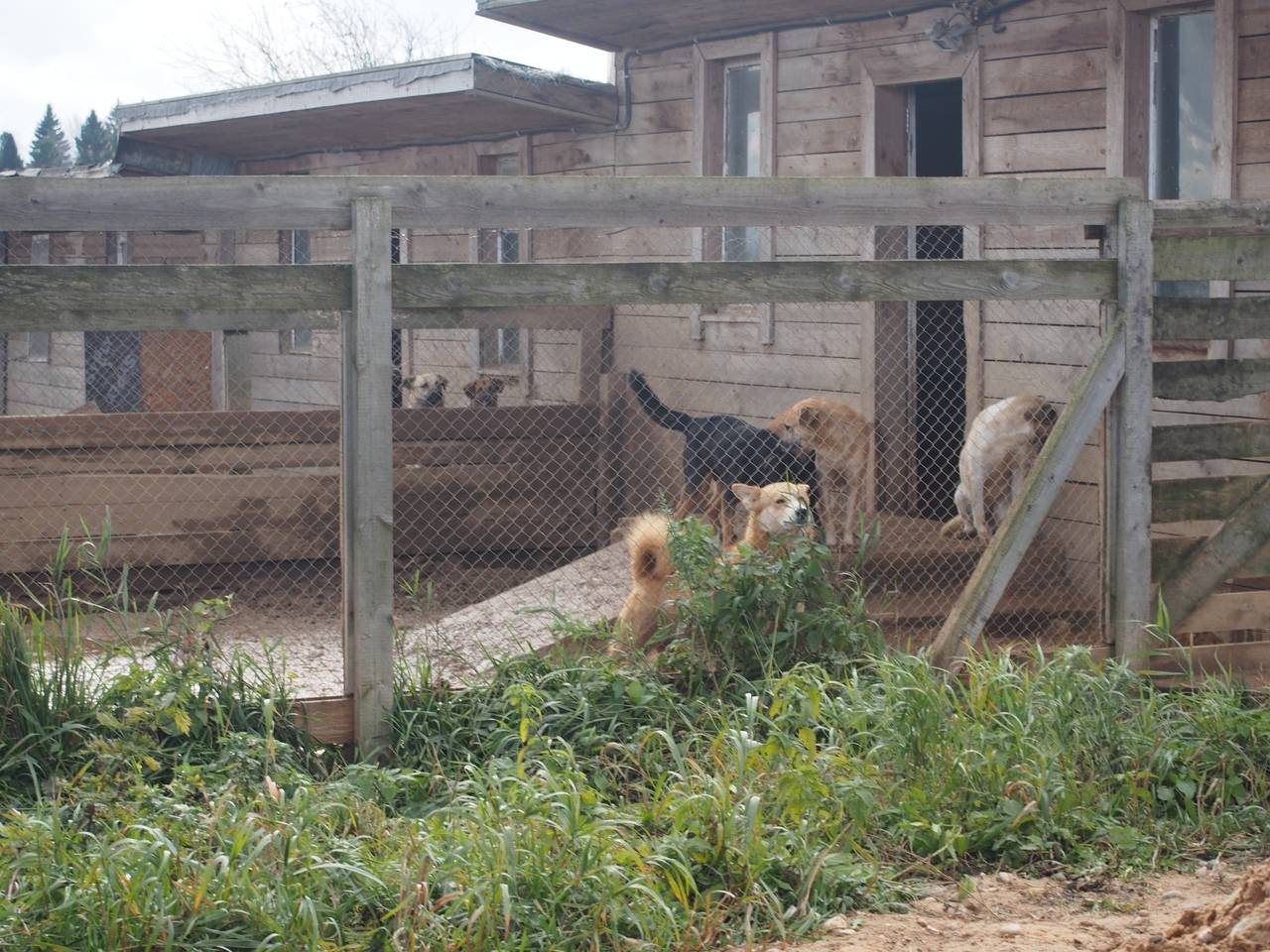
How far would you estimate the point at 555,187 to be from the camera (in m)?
5.12

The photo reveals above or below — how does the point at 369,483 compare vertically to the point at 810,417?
below

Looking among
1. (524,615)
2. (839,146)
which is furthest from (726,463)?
(839,146)

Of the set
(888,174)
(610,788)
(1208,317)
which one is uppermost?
(888,174)

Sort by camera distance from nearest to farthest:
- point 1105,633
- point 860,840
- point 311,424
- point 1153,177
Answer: point 860,840
point 1105,633
point 1153,177
point 311,424

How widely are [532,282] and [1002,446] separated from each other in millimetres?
3414

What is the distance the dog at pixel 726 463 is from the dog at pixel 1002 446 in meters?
0.86

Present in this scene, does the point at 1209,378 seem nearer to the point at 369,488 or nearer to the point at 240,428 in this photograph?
the point at 369,488

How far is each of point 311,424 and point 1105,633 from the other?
16.8 feet

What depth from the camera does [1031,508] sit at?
556 centimetres

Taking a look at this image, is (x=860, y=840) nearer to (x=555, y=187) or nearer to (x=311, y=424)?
(x=555, y=187)

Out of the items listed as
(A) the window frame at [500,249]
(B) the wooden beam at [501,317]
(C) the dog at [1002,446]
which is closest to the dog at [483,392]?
(A) the window frame at [500,249]

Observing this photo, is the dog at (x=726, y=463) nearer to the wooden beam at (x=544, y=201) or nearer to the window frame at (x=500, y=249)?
the wooden beam at (x=544, y=201)

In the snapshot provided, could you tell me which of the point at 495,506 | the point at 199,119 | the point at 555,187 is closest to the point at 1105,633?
the point at 555,187

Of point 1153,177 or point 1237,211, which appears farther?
point 1153,177
